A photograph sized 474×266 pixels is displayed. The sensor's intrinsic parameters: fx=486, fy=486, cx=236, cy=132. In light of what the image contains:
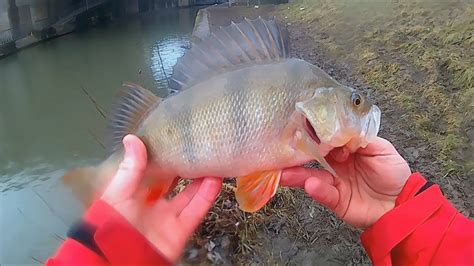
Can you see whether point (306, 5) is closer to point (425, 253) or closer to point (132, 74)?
point (132, 74)

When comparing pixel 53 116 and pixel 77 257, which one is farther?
pixel 53 116

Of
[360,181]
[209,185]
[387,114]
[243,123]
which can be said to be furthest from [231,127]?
[387,114]

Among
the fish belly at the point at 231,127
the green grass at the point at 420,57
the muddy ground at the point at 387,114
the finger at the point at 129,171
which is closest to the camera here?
the finger at the point at 129,171

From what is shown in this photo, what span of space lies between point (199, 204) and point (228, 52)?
32 centimetres

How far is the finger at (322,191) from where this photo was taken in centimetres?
101

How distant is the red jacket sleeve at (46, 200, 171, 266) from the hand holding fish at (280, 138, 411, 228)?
356mm

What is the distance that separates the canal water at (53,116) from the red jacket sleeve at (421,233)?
23.9 inches

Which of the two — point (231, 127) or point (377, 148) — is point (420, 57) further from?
point (231, 127)

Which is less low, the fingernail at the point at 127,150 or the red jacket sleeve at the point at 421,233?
the fingernail at the point at 127,150

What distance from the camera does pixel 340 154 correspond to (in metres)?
1.06

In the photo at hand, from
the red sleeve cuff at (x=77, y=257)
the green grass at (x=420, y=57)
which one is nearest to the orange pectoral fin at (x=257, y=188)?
the red sleeve cuff at (x=77, y=257)

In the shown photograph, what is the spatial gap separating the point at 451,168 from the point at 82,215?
1982 millimetres

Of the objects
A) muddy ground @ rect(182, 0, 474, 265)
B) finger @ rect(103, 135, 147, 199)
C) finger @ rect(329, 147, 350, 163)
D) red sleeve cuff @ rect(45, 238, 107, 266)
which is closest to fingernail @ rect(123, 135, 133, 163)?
finger @ rect(103, 135, 147, 199)

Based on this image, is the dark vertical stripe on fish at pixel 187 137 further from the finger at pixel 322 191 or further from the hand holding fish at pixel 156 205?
the finger at pixel 322 191
